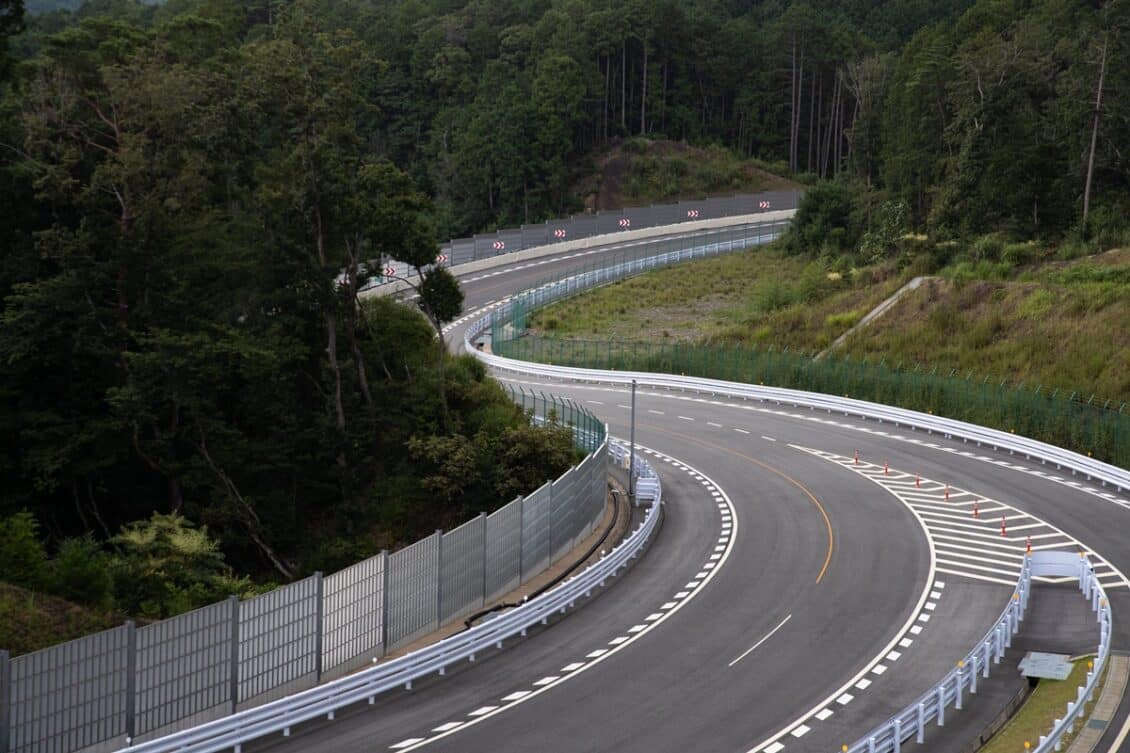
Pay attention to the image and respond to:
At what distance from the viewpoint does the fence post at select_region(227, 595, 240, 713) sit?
76.1 feet

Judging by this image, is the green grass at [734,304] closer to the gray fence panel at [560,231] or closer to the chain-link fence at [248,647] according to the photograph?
the gray fence panel at [560,231]

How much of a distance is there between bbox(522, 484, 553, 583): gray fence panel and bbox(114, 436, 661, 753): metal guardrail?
4.52ft

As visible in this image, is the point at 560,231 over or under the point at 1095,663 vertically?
over

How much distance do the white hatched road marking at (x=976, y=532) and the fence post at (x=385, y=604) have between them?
42.1ft

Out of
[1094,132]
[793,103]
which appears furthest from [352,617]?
[793,103]

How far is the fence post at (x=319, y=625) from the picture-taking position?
2508 cm

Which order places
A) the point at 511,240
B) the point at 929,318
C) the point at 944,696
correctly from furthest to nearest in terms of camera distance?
the point at 511,240
the point at 929,318
the point at 944,696

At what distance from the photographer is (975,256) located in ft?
260

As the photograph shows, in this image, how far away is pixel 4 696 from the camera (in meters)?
19.7

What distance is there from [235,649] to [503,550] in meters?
10.2

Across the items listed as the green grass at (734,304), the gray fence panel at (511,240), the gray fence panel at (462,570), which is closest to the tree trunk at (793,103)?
the green grass at (734,304)

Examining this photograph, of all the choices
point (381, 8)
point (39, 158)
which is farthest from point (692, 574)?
point (381, 8)

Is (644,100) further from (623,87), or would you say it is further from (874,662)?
(874,662)

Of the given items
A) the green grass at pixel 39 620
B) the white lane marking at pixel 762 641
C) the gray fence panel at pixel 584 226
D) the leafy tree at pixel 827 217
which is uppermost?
the leafy tree at pixel 827 217
